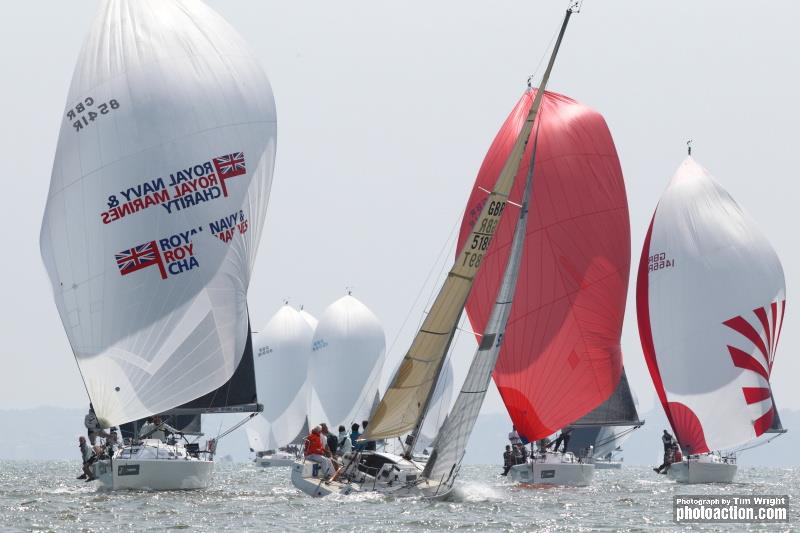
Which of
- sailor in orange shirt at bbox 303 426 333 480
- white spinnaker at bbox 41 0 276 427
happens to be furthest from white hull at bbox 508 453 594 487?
white spinnaker at bbox 41 0 276 427

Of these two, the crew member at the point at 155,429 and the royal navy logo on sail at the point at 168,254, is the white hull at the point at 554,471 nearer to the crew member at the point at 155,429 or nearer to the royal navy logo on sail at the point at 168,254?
the crew member at the point at 155,429

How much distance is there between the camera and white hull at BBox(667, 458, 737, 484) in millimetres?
38562

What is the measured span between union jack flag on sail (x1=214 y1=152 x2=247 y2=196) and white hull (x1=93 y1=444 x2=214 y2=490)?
18.1ft

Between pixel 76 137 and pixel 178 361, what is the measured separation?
4993mm

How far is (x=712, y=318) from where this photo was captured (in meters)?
37.7

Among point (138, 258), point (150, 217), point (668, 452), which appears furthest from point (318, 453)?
point (668, 452)

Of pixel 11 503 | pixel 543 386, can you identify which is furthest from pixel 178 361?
pixel 543 386

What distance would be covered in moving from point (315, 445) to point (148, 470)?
347 cm

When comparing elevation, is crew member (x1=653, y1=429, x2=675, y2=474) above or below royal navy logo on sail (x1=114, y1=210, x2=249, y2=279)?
below

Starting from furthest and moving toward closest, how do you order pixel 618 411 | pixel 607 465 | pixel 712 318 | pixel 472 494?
1. pixel 607 465
2. pixel 712 318
3. pixel 618 411
4. pixel 472 494

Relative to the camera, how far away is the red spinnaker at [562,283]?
108 ft

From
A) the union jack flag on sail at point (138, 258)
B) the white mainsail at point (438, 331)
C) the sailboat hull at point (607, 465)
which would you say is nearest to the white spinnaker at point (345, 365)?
the sailboat hull at point (607, 465)

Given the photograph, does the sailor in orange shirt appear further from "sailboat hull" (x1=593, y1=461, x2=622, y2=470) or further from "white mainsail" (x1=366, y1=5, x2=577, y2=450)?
"sailboat hull" (x1=593, y1=461, x2=622, y2=470)

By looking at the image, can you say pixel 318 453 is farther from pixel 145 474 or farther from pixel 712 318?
pixel 712 318
